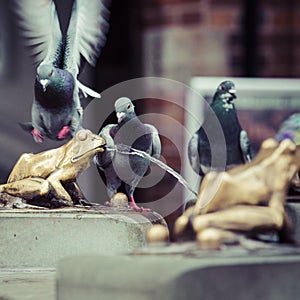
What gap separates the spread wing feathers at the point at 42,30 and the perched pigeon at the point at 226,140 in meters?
0.65

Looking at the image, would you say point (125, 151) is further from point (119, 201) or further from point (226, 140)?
point (226, 140)

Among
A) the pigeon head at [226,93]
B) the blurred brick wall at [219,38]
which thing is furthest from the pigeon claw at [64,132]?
the blurred brick wall at [219,38]

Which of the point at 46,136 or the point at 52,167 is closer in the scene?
the point at 52,167

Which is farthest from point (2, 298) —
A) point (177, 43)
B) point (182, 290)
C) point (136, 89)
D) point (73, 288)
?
point (177, 43)

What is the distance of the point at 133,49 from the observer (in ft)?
A: 22.9

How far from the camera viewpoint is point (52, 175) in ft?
17.4

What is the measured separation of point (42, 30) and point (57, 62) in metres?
0.21

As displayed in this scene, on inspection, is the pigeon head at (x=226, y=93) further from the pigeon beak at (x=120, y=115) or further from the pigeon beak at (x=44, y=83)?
the pigeon beak at (x=44, y=83)

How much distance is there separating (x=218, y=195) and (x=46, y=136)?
215cm

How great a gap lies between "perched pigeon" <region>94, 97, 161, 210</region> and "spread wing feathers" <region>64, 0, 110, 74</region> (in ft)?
1.28

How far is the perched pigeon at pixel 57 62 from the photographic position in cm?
566

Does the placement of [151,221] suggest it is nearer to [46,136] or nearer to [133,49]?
[46,136]

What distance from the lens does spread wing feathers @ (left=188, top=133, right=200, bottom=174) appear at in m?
5.72

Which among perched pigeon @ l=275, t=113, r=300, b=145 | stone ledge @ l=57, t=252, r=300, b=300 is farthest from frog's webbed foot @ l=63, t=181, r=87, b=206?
stone ledge @ l=57, t=252, r=300, b=300
